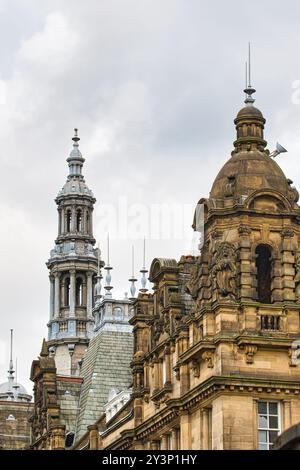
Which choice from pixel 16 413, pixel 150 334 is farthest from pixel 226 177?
pixel 16 413

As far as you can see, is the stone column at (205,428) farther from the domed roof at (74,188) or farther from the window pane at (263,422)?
the domed roof at (74,188)

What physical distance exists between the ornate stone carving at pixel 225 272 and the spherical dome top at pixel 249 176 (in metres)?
2.67

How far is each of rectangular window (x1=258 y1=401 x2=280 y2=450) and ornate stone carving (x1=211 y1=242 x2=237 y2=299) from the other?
435cm

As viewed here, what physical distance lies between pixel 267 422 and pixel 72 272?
6638 cm

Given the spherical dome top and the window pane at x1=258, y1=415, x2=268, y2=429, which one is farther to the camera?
the spherical dome top

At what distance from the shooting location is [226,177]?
2970 inches

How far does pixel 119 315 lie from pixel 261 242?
37376 mm

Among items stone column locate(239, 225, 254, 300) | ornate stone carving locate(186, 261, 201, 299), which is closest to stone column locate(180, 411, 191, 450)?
ornate stone carving locate(186, 261, 201, 299)

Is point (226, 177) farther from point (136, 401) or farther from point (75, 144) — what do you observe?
point (75, 144)

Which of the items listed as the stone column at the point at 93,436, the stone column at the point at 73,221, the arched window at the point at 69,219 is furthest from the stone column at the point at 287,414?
the arched window at the point at 69,219

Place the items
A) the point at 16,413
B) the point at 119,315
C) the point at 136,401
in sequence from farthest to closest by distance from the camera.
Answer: the point at 16,413, the point at 119,315, the point at 136,401

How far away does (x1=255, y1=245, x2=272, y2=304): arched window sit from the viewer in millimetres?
74188

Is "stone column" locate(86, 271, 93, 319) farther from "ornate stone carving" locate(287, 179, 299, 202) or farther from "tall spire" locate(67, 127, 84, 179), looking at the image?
"ornate stone carving" locate(287, 179, 299, 202)

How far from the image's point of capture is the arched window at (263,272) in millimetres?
74188
